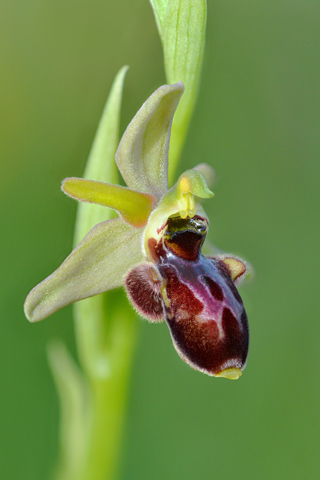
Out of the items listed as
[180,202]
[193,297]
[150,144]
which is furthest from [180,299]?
[150,144]

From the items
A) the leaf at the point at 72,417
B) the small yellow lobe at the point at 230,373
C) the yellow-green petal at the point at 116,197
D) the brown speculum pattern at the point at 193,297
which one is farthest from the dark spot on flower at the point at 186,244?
the leaf at the point at 72,417

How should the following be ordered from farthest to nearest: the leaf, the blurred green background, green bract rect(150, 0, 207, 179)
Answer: the blurred green background < the leaf < green bract rect(150, 0, 207, 179)

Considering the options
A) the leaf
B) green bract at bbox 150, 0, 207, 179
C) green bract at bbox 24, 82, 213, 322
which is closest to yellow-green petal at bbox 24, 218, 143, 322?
green bract at bbox 24, 82, 213, 322

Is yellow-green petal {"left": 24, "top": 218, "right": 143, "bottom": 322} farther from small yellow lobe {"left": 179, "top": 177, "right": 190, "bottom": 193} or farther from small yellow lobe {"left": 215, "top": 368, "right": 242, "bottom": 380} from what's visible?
small yellow lobe {"left": 215, "top": 368, "right": 242, "bottom": 380}

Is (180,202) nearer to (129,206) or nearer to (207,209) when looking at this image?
(129,206)

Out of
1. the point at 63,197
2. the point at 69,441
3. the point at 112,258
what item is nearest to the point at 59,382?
the point at 69,441
